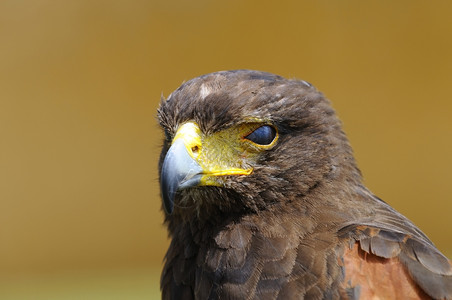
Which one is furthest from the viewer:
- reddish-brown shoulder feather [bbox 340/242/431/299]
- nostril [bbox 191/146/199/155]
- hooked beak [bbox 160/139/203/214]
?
nostril [bbox 191/146/199/155]

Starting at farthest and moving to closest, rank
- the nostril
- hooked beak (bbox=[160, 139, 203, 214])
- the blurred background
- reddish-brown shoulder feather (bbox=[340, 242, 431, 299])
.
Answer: the blurred background → the nostril → hooked beak (bbox=[160, 139, 203, 214]) → reddish-brown shoulder feather (bbox=[340, 242, 431, 299])

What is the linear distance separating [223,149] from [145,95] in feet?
15.2

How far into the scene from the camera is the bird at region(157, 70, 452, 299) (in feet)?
7.93

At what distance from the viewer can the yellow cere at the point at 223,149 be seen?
2703 mm

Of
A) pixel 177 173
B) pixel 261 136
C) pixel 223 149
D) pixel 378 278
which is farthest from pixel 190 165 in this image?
pixel 378 278

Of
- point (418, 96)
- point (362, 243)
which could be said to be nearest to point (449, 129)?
point (418, 96)

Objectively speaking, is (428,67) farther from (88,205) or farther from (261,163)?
(261,163)

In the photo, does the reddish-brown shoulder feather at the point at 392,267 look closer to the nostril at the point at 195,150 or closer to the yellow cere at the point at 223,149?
the yellow cere at the point at 223,149

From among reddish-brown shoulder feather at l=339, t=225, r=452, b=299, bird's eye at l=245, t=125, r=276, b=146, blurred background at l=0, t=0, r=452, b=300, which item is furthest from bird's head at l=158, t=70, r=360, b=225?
blurred background at l=0, t=0, r=452, b=300

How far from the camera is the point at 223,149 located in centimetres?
274

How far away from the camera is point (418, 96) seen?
287 inches

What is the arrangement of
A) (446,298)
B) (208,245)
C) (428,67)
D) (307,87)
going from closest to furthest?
(446,298) → (208,245) → (307,87) → (428,67)

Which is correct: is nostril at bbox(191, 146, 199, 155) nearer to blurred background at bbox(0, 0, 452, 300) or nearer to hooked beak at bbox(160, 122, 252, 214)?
hooked beak at bbox(160, 122, 252, 214)

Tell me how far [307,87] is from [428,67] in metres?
4.65
